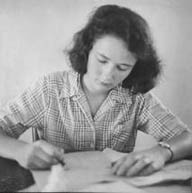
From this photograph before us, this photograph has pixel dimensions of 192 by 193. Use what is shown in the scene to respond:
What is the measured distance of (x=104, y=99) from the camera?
950mm

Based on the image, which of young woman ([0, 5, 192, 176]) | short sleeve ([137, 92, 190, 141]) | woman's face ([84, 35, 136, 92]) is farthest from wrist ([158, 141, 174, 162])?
woman's face ([84, 35, 136, 92])

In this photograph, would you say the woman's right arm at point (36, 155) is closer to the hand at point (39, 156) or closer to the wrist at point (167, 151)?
the hand at point (39, 156)

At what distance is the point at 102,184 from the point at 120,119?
1.20 ft

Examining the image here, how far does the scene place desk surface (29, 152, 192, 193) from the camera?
586 mm

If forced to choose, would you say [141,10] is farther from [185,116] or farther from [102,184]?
[102,184]

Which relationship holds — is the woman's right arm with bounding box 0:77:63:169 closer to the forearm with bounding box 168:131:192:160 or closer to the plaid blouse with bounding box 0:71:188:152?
the plaid blouse with bounding box 0:71:188:152

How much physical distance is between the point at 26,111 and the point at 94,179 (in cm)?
34

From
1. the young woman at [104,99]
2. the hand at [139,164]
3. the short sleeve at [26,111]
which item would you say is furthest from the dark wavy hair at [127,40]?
the hand at [139,164]

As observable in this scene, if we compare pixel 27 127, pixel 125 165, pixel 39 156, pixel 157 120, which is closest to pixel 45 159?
pixel 39 156

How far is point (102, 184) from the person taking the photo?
1.95 ft

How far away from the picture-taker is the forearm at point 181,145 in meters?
0.80

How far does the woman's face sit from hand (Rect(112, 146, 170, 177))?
0.71 feet

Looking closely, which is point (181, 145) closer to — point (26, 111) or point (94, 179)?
point (94, 179)

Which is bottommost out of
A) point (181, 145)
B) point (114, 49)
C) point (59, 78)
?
point (181, 145)
